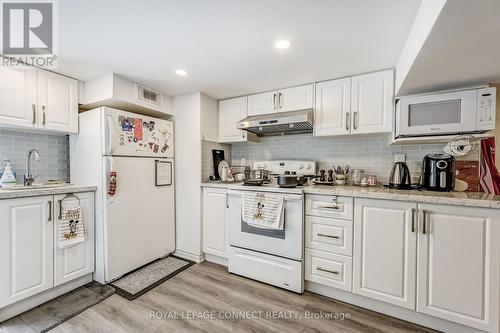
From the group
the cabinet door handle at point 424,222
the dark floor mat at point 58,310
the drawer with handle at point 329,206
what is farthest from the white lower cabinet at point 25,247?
the cabinet door handle at point 424,222

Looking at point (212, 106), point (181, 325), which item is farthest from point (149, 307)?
point (212, 106)

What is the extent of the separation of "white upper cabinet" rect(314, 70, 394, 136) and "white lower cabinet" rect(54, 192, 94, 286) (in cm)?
250

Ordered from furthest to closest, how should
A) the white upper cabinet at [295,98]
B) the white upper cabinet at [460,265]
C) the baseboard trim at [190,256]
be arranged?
the baseboard trim at [190,256], the white upper cabinet at [295,98], the white upper cabinet at [460,265]

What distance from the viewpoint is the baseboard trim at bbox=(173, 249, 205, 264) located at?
2.64 metres

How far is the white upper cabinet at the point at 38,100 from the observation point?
1846 millimetres

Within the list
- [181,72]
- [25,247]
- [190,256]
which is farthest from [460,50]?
[25,247]

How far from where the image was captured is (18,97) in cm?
190

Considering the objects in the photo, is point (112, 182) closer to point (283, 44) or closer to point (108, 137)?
point (108, 137)

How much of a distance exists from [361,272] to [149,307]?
182cm

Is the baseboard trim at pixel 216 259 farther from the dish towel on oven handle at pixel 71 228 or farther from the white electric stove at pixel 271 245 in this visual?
the dish towel on oven handle at pixel 71 228

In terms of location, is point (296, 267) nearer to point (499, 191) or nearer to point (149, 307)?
point (149, 307)

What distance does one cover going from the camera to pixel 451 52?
4.07 feet

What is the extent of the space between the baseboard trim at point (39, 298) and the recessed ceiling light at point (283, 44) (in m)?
2.83

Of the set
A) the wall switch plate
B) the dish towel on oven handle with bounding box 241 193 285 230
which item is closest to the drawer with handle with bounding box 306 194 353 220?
the dish towel on oven handle with bounding box 241 193 285 230
